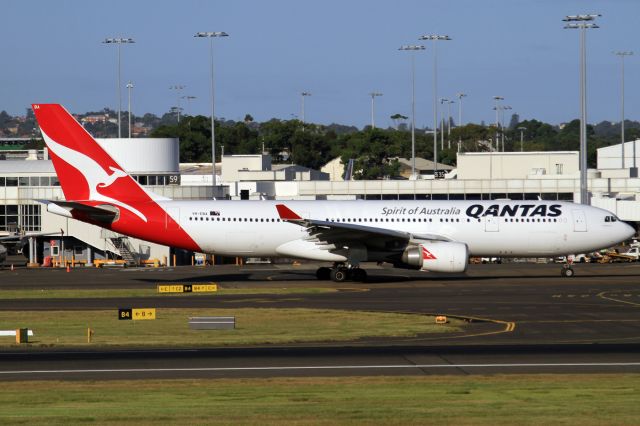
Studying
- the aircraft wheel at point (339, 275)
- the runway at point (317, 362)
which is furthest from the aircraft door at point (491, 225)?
the runway at point (317, 362)

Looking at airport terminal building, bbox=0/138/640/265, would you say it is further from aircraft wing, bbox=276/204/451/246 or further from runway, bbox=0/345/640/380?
runway, bbox=0/345/640/380

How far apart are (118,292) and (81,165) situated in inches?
317

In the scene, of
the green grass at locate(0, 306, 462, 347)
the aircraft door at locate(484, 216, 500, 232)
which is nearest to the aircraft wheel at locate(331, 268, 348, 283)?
the aircraft door at locate(484, 216, 500, 232)

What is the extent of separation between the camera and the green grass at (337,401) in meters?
20.2

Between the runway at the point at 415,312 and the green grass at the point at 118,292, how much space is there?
1.32m

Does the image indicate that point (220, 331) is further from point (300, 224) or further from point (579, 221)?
point (579, 221)

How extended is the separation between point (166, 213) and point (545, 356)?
29.4 meters

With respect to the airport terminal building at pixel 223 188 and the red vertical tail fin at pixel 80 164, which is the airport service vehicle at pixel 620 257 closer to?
the airport terminal building at pixel 223 188

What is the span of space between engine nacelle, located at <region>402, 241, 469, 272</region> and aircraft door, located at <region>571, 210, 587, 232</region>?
21.0 feet

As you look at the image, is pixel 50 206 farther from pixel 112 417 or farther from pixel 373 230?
pixel 112 417

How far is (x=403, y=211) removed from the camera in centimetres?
5484

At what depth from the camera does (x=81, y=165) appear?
177ft

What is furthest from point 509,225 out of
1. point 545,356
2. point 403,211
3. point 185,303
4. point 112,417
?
point 112,417

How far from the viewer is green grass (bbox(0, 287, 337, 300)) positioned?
47.9 meters
